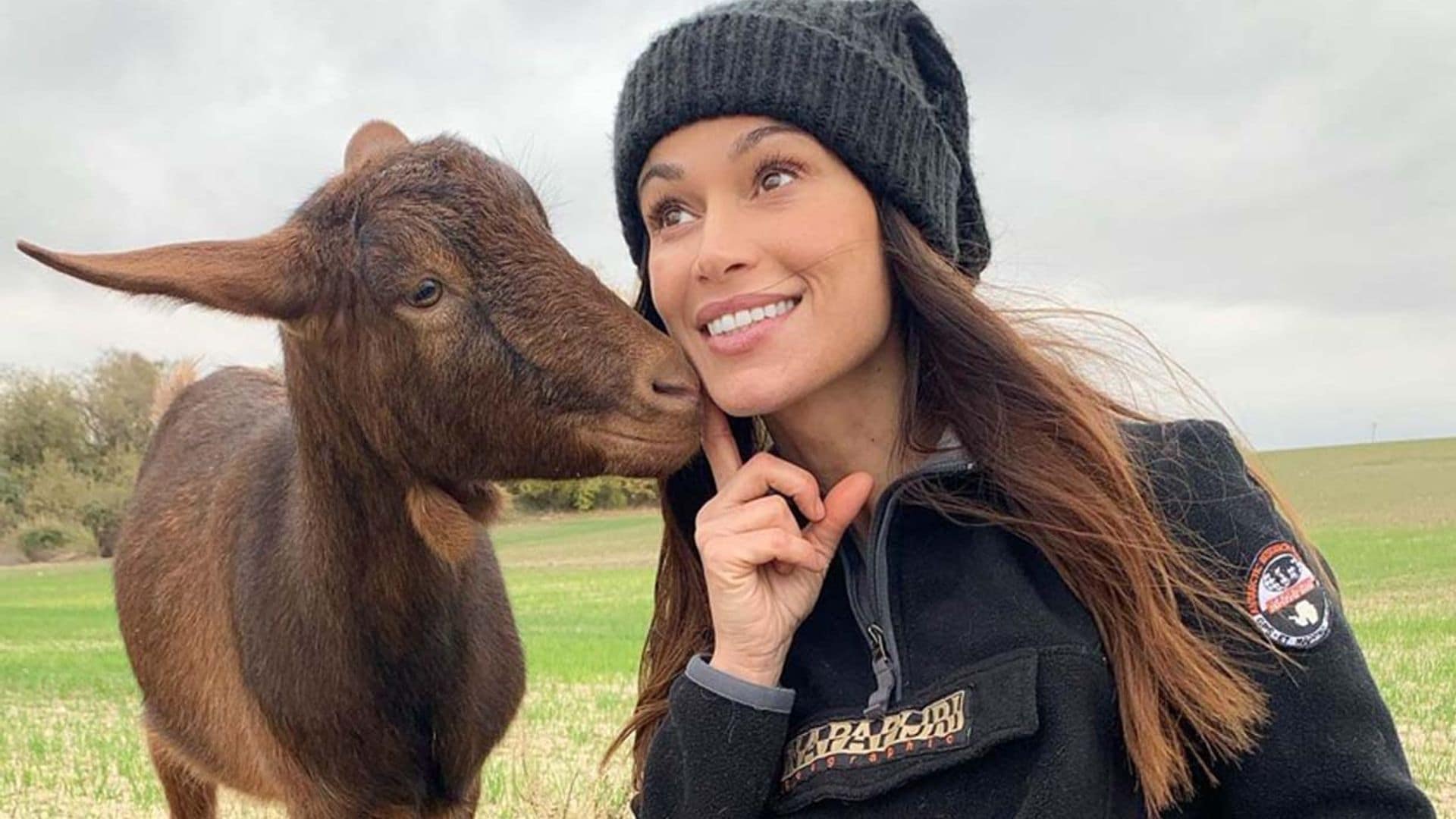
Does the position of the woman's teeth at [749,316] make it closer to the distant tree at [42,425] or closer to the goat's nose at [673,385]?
the goat's nose at [673,385]

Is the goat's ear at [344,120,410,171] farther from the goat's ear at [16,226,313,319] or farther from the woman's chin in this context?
the woman's chin

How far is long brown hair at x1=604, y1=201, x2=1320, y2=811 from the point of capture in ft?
6.05

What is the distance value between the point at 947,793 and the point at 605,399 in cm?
117

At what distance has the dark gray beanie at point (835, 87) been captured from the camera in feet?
6.92

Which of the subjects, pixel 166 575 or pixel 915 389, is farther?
pixel 166 575

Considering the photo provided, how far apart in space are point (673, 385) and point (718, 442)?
6.5 inches

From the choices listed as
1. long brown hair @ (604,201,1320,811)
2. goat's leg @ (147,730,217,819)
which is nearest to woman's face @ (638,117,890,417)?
long brown hair @ (604,201,1320,811)

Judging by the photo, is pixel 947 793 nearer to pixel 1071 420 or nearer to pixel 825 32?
pixel 1071 420

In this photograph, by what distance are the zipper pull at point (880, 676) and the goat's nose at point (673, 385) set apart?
674mm

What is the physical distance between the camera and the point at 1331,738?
1.78m

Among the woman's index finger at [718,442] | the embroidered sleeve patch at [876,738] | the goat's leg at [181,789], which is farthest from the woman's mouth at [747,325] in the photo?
the goat's leg at [181,789]

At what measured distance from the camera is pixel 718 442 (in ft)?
8.07

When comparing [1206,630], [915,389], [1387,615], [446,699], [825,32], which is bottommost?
[1387,615]

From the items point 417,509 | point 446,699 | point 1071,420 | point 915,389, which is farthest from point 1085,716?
point 446,699
